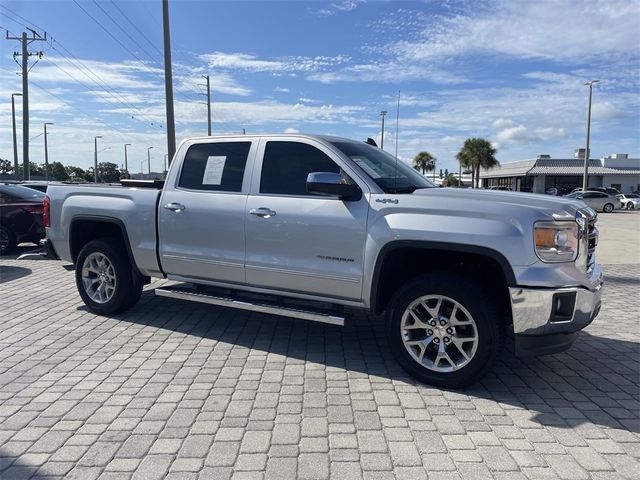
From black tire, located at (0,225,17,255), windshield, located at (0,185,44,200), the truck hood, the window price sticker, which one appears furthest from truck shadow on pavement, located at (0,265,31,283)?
the truck hood


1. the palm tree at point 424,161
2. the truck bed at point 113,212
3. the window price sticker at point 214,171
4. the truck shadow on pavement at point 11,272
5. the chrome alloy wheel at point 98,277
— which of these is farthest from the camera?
the palm tree at point 424,161

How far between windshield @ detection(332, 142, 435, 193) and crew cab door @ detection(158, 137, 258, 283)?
3.35 feet

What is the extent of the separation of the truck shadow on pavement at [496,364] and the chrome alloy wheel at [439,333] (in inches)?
9.6

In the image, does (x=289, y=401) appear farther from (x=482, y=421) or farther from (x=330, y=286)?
(x=482, y=421)

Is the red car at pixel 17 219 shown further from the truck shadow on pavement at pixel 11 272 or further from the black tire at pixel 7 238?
the truck shadow on pavement at pixel 11 272

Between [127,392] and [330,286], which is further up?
[330,286]

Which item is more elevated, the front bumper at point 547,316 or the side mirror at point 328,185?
the side mirror at point 328,185

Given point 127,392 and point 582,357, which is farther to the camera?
point 582,357

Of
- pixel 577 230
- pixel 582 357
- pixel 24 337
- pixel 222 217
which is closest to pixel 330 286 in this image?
pixel 222 217

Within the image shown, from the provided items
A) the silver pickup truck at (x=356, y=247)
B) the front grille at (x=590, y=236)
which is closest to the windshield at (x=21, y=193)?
the silver pickup truck at (x=356, y=247)

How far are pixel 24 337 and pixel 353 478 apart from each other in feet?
13.6

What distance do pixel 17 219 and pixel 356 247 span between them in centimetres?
965

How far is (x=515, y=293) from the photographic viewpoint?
3.72 m

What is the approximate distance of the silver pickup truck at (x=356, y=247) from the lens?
3.74 meters
